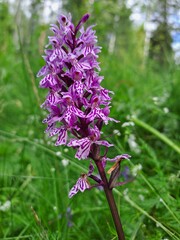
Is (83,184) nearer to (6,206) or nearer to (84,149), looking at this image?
(84,149)

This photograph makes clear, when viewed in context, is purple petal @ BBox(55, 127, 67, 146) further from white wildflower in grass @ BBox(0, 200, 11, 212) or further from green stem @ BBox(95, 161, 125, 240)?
white wildflower in grass @ BBox(0, 200, 11, 212)

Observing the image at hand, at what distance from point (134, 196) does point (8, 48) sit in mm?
4581

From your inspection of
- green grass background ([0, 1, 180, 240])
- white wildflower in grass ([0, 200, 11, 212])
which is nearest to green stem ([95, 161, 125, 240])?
green grass background ([0, 1, 180, 240])

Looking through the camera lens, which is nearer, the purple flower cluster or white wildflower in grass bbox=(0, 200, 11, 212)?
the purple flower cluster

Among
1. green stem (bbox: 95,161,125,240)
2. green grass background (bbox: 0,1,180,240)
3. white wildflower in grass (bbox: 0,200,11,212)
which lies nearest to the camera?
green stem (bbox: 95,161,125,240)

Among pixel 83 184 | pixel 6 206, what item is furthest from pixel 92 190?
Result: pixel 83 184

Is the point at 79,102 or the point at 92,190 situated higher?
the point at 79,102

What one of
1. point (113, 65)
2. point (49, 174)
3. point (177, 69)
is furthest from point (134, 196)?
point (113, 65)

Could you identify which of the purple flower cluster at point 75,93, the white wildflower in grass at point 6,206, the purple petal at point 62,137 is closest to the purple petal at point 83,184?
the purple flower cluster at point 75,93

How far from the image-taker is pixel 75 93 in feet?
3.70

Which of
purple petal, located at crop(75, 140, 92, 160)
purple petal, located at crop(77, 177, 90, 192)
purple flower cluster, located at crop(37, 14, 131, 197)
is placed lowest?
purple petal, located at crop(77, 177, 90, 192)

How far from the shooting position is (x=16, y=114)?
14.3ft

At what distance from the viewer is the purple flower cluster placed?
1123 millimetres

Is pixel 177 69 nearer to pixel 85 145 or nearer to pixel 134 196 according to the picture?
pixel 134 196
